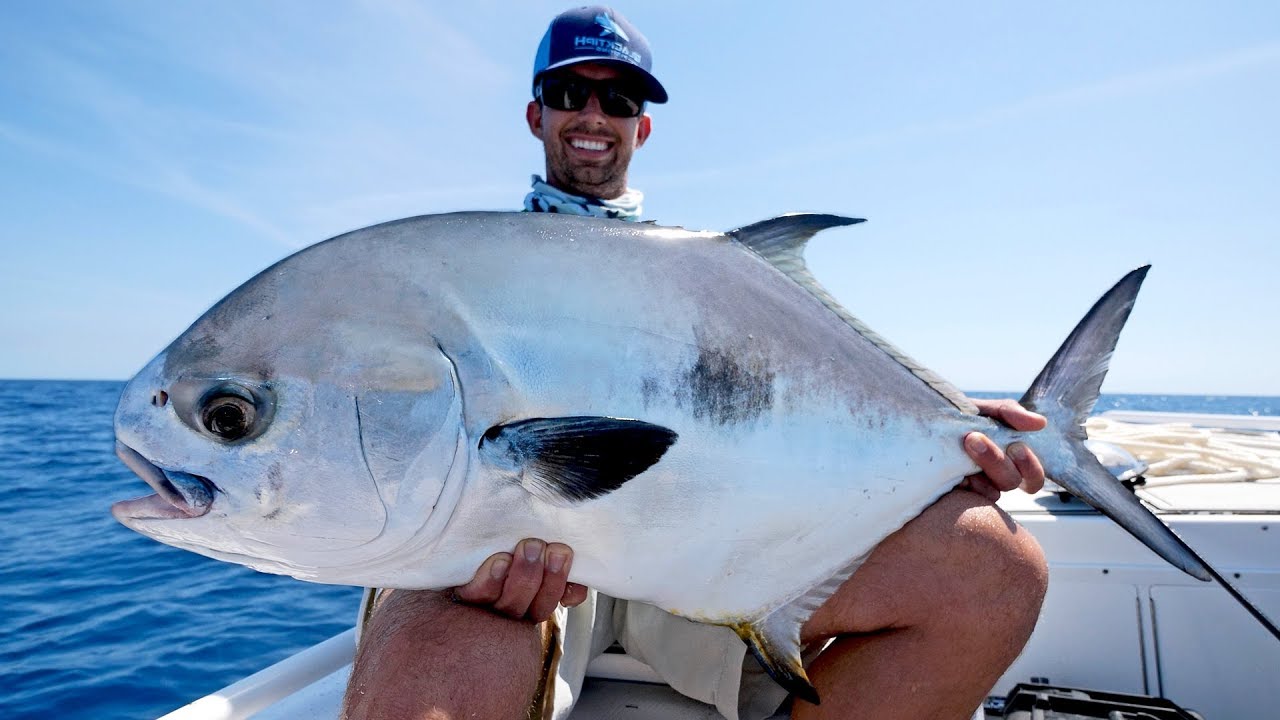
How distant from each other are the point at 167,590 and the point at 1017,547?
795 centimetres

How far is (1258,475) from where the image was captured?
340cm

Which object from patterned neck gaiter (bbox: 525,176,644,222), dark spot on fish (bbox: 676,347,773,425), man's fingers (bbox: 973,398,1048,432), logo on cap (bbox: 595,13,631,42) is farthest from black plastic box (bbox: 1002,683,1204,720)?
logo on cap (bbox: 595,13,631,42)

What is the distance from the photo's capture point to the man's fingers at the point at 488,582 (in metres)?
1.52

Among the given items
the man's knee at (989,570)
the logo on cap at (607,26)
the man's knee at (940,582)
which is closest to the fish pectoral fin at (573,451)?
the man's knee at (940,582)

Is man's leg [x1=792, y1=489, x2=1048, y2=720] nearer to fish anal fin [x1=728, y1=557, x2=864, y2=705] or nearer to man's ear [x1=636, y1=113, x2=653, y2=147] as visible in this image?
fish anal fin [x1=728, y1=557, x2=864, y2=705]

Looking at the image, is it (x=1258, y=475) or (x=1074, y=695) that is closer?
(x=1074, y=695)

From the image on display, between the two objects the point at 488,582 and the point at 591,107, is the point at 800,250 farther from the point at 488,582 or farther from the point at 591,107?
the point at 591,107

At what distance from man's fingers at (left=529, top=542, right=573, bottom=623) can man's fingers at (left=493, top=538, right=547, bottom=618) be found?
0.01 metres

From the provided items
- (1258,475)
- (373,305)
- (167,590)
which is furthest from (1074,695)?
(167,590)

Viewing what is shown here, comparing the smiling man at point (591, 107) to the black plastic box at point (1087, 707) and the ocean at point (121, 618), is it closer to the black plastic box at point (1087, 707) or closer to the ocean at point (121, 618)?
the black plastic box at point (1087, 707)

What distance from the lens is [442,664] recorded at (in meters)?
1.64

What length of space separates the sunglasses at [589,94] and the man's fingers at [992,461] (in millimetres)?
1748

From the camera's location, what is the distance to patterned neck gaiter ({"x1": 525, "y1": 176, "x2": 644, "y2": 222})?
2.60 m

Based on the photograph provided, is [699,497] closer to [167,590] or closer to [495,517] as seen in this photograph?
[495,517]
